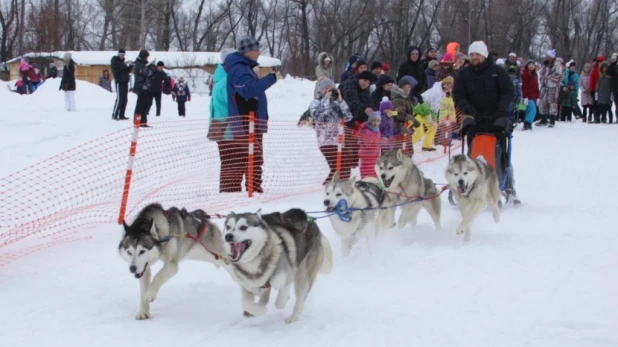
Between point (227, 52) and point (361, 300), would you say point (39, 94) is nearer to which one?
point (227, 52)

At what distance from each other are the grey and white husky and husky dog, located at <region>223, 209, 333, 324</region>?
1210mm

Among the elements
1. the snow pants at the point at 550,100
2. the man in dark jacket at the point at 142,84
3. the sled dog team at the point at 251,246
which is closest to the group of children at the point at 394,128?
the sled dog team at the point at 251,246

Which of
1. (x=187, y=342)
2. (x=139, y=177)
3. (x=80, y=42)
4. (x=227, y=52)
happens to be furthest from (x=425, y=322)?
(x=80, y=42)

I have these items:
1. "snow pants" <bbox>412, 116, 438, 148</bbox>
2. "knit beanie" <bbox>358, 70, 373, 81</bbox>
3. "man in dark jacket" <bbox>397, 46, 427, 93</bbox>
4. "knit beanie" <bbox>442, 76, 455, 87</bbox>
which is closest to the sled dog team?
"knit beanie" <bbox>358, 70, 373, 81</bbox>

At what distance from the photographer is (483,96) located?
6.76m

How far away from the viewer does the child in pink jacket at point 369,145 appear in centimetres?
830

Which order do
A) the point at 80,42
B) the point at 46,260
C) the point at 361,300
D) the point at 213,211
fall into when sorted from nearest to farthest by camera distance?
1. the point at 361,300
2. the point at 46,260
3. the point at 213,211
4. the point at 80,42

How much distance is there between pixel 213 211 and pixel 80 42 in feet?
125

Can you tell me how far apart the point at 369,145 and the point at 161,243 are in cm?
487

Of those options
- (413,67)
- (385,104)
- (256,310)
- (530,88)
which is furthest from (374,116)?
(530,88)

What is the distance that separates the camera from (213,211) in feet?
20.3

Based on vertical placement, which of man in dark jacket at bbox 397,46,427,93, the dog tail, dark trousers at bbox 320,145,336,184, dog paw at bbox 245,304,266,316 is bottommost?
dog paw at bbox 245,304,266,316

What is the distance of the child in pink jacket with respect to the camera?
327 inches

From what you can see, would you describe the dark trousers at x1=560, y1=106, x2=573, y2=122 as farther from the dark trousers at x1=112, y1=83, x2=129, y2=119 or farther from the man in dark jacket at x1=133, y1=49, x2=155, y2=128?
the dark trousers at x1=112, y1=83, x2=129, y2=119
